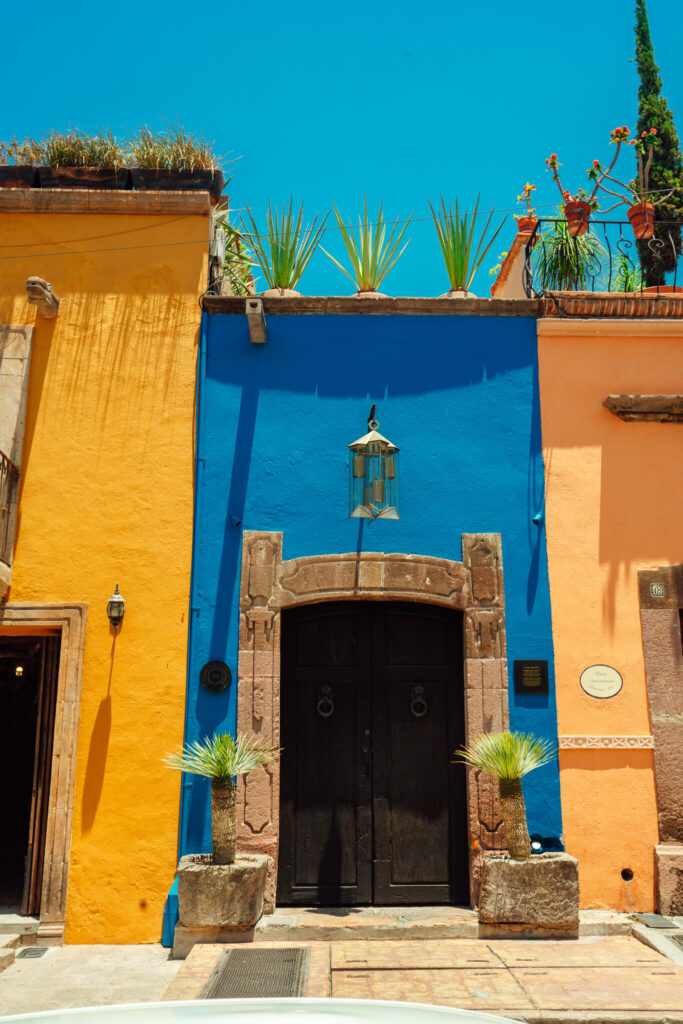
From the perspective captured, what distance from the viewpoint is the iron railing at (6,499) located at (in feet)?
24.6

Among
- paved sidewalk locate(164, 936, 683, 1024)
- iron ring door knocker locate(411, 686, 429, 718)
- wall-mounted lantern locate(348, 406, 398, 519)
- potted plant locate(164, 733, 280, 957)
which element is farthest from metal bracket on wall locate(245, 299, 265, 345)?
paved sidewalk locate(164, 936, 683, 1024)

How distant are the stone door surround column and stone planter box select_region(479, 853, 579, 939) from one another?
1080 mm

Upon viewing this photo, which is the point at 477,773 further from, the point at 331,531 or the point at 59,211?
the point at 59,211

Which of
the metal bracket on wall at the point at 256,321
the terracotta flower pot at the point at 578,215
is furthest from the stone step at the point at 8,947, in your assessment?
the terracotta flower pot at the point at 578,215

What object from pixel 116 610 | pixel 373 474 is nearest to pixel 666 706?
pixel 373 474

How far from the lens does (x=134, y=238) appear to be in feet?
27.1

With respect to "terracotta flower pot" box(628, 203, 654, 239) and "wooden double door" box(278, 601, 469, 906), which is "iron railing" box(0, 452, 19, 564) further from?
"terracotta flower pot" box(628, 203, 654, 239)

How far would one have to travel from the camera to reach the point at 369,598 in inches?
297

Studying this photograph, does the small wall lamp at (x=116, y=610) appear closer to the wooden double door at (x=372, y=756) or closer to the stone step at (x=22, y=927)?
the wooden double door at (x=372, y=756)

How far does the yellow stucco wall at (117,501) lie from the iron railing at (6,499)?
0.11m

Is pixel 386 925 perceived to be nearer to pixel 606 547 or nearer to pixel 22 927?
pixel 22 927

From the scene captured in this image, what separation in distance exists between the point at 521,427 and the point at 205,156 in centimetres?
404

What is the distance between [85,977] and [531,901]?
10.4 feet

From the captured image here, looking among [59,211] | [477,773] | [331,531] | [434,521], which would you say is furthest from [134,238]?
[477,773]
